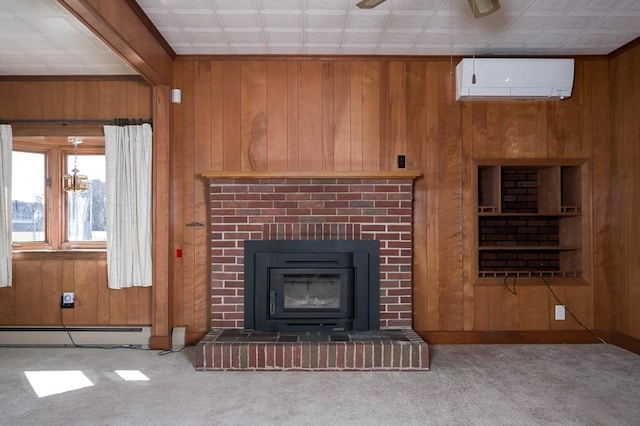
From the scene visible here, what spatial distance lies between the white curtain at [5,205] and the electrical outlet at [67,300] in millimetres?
407

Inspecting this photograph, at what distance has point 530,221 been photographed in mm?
3904

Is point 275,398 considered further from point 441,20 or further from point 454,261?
point 441,20

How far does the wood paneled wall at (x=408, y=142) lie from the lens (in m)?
3.61

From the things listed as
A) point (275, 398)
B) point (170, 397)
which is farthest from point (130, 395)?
point (275, 398)

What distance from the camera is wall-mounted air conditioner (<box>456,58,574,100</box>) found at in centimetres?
345

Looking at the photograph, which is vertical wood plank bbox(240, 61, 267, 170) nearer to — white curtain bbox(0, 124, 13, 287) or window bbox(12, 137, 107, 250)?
window bbox(12, 137, 107, 250)

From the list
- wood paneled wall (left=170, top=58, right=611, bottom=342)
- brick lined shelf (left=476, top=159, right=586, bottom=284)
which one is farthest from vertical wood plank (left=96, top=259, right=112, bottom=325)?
brick lined shelf (left=476, top=159, right=586, bottom=284)

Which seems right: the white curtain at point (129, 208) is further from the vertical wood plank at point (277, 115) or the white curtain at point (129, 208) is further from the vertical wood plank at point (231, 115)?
the vertical wood plank at point (277, 115)

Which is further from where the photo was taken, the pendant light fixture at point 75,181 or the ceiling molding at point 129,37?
the pendant light fixture at point 75,181

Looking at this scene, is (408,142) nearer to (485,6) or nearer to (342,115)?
(342,115)

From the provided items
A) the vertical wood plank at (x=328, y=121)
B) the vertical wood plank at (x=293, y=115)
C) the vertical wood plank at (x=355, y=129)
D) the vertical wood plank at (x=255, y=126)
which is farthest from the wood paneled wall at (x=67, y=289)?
the vertical wood plank at (x=355, y=129)

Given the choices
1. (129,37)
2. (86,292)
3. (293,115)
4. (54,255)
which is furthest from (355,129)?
(54,255)

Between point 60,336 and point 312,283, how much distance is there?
7.13ft

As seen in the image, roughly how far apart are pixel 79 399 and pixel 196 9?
98.2 inches
